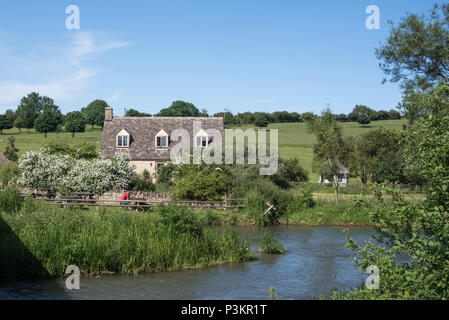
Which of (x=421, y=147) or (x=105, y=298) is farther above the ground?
(x=421, y=147)

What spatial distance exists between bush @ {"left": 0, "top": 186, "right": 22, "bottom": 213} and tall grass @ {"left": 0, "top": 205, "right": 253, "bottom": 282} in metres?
4.57

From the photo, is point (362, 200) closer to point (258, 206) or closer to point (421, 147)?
point (421, 147)

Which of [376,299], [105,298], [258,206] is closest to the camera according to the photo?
[376,299]

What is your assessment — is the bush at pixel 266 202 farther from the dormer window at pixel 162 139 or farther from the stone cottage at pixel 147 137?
the dormer window at pixel 162 139

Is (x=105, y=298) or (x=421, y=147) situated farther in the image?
Answer: (x=105, y=298)

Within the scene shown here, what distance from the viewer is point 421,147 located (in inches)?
367

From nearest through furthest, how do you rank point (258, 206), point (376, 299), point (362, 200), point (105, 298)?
1. point (376, 299)
2. point (362, 200)
3. point (105, 298)
4. point (258, 206)

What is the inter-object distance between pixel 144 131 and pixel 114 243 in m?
36.3

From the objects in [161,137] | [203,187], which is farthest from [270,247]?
[161,137]

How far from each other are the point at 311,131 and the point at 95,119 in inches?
3283

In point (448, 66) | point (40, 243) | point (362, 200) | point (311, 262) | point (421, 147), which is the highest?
point (448, 66)

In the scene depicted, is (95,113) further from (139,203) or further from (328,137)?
(139,203)

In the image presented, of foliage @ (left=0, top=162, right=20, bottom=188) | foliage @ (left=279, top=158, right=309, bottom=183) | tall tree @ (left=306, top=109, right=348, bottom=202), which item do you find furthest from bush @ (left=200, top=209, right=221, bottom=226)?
foliage @ (left=279, top=158, right=309, bottom=183)

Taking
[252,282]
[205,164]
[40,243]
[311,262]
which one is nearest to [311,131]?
[205,164]
